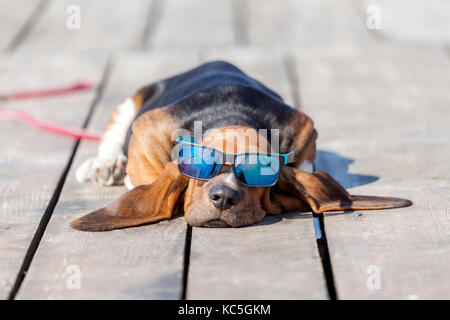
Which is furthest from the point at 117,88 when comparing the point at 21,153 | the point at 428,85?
the point at 428,85

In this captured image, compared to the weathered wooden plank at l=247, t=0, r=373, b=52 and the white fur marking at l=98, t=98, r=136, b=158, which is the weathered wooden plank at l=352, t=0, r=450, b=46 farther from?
the white fur marking at l=98, t=98, r=136, b=158

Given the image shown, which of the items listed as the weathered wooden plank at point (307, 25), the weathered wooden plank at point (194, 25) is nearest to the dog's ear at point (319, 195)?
the weathered wooden plank at point (307, 25)

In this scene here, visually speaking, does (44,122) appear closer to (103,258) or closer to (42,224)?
(42,224)

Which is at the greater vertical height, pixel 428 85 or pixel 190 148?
pixel 190 148

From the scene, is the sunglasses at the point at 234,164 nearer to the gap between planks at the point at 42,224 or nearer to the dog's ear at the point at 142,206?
the dog's ear at the point at 142,206

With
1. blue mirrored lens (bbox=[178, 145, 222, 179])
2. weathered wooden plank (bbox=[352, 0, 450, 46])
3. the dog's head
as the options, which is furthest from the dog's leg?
weathered wooden plank (bbox=[352, 0, 450, 46])

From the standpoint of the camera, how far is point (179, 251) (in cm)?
267

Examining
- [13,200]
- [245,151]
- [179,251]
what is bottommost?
[13,200]

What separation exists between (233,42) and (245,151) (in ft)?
→ 11.1

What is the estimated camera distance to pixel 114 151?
3842mm

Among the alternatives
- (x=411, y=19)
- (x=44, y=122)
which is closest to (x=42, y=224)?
(x=44, y=122)

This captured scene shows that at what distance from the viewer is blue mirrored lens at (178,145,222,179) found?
2885 millimetres

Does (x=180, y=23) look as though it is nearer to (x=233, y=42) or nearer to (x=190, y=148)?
(x=233, y=42)
